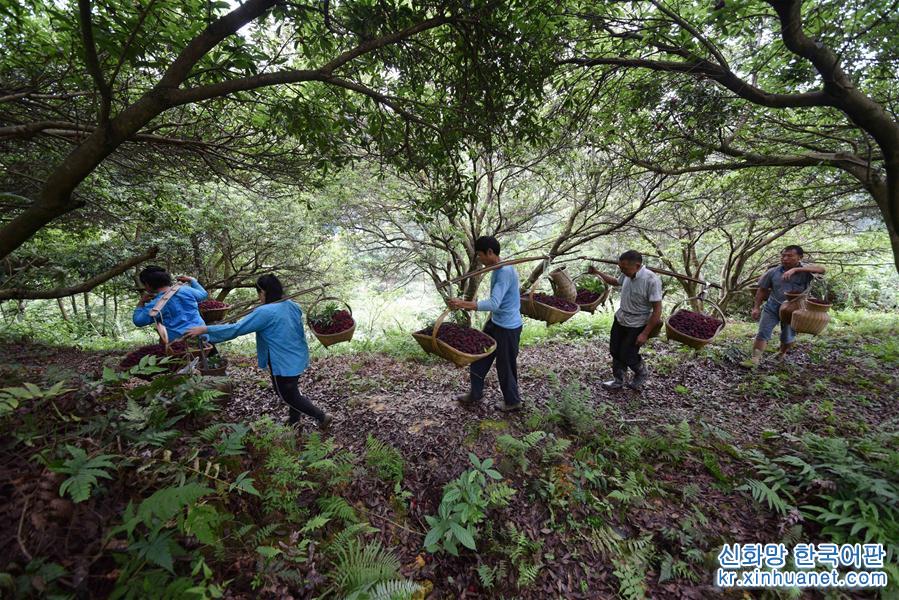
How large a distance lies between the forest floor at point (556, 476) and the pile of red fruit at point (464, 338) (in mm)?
1005

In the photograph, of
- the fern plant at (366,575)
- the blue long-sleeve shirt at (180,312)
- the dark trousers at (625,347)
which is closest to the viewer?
the fern plant at (366,575)

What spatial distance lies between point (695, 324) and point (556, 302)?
184 cm

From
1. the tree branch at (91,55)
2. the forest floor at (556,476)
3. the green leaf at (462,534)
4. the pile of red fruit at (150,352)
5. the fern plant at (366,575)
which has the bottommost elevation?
the forest floor at (556,476)

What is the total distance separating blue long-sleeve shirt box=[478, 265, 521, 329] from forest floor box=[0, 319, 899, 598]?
1234 mm

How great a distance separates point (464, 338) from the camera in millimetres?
4020

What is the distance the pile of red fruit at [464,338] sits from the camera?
3926 millimetres

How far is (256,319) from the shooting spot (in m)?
3.58

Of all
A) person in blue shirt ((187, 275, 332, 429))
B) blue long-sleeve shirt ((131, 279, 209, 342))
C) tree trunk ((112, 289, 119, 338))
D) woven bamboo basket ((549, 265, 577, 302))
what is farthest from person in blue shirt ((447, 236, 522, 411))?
tree trunk ((112, 289, 119, 338))

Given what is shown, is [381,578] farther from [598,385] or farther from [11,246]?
[598,385]

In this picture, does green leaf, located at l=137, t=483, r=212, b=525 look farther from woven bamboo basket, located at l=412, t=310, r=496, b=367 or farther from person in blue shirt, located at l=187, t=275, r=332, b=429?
woven bamboo basket, located at l=412, t=310, r=496, b=367

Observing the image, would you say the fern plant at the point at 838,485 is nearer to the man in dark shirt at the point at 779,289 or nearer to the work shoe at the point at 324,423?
the man in dark shirt at the point at 779,289

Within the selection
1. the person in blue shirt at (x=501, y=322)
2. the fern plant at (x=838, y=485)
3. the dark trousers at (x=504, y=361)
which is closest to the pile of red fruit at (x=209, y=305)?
the person in blue shirt at (x=501, y=322)

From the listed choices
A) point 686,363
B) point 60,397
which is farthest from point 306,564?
point 686,363

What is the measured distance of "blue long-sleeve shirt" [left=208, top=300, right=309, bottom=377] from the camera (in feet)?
11.9
